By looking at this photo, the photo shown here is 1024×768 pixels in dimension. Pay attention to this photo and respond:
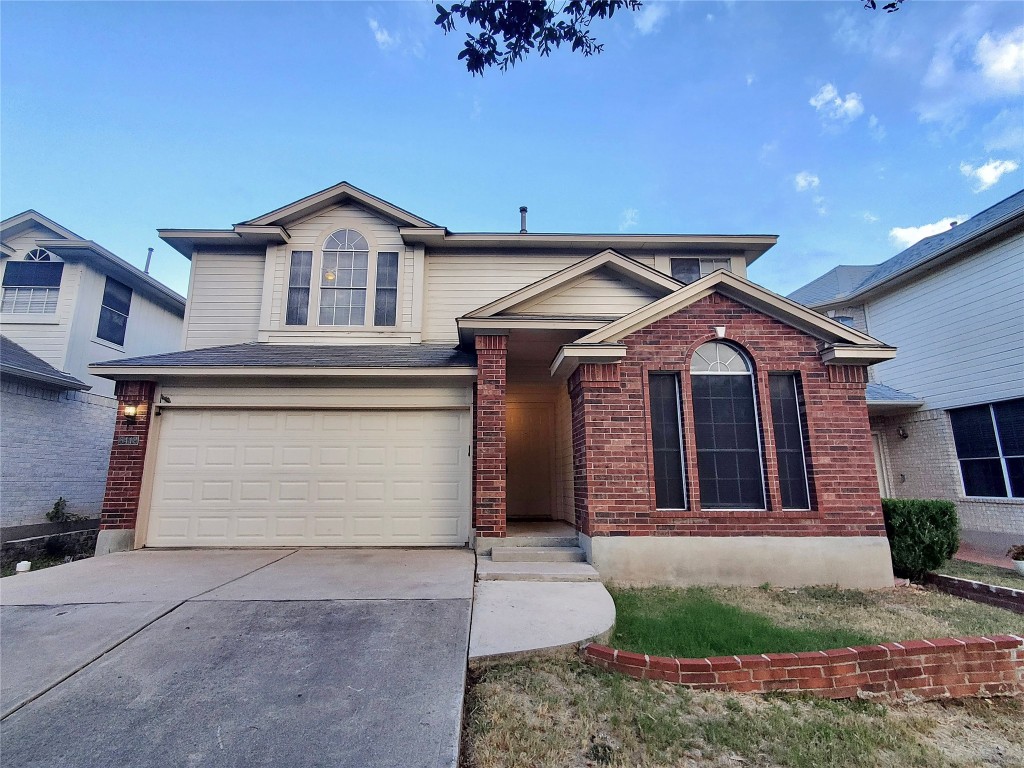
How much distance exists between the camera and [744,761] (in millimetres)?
2576

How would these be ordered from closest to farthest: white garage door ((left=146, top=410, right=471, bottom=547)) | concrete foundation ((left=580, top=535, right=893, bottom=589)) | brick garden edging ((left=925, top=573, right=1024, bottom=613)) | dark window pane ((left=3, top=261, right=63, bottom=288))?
1. brick garden edging ((left=925, top=573, right=1024, bottom=613))
2. concrete foundation ((left=580, top=535, right=893, bottom=589))
3. white garage door ((left=146, top=410, right=471, bottom=547))
4. dark window pane ((left=3, top=261, right=63, bottom=288))

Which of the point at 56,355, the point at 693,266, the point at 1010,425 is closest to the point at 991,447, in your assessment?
the point at 1010,425

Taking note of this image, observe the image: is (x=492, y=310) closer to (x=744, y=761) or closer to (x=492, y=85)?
(x=492, y=85)

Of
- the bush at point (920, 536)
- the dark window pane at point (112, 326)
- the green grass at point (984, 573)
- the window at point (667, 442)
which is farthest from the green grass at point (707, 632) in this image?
the dark window pane at point (112, 326)

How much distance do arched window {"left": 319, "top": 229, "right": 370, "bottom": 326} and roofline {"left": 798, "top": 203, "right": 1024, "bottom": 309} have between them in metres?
12.4

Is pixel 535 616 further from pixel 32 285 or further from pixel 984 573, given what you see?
pixel 32 285

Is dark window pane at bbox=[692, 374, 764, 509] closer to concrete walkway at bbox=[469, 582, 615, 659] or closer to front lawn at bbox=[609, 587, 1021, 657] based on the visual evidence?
front lawn at bbox=[609, 587, 1021, 657]

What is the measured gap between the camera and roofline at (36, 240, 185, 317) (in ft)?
35.7

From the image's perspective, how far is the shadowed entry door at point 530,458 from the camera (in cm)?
967

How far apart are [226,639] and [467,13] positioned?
212 inches

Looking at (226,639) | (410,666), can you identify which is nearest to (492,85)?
(410,666)

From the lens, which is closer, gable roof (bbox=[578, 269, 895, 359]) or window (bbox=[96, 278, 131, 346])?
gable roof (bbox=[578, 269, 895, 359])

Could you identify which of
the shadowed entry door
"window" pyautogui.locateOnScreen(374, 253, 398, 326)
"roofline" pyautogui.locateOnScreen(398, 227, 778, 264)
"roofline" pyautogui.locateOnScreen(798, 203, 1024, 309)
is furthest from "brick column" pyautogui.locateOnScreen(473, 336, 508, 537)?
"roofline" pyautogui.locateOnScreen(798, 203, 1024, 309)

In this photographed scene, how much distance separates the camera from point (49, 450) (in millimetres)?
9766
